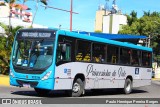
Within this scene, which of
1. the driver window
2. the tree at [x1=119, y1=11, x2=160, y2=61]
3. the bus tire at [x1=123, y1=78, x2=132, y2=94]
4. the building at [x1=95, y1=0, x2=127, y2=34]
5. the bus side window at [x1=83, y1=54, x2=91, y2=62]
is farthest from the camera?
the building at [x1=95, y1=0, x2=127, y2=34]

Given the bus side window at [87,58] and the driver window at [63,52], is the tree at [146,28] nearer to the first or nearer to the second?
the bus side window at [87,58]

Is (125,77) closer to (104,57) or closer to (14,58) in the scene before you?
(104,57)

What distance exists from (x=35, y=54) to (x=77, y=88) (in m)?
2.76

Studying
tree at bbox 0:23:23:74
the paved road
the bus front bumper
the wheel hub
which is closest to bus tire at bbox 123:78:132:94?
the paved road

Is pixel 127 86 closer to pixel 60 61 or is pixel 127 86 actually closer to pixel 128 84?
pixel 128 84

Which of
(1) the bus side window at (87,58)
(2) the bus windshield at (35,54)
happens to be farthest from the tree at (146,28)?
(2) the bus windshield at (35,54)

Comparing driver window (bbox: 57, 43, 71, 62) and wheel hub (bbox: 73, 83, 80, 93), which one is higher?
driver window (bbox: 57, 43, 71, 62)

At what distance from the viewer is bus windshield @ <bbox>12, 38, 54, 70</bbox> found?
55.9 ft

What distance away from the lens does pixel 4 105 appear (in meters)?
13.2

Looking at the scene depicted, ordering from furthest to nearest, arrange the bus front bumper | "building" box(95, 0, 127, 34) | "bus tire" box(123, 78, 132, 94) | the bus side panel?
"building" box(95, 0, 127, 34) → "bus tire" box(123, 78, 132, 94) → the bus side panel → the bus front bumper

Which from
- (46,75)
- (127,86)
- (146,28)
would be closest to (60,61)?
(46,75)

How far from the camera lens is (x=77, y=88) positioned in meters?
18.6

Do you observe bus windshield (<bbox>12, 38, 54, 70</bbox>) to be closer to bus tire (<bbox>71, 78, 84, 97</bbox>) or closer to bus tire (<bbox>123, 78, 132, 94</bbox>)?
bus tire (<bbox>71, 78, 84, 97</bbox>)

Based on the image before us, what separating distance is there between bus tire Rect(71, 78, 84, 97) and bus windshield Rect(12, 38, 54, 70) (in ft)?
6.92
